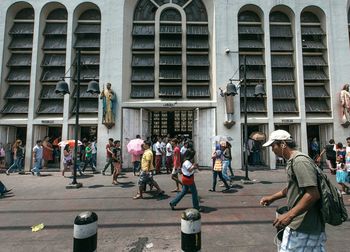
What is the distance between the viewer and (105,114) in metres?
12.8

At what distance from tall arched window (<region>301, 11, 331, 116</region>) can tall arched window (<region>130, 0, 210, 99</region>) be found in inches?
261

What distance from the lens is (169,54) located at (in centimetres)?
1456

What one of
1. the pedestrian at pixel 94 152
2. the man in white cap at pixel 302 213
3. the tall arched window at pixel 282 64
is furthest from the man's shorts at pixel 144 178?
the tall arched window at pixel 282 64

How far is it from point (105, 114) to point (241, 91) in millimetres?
8522

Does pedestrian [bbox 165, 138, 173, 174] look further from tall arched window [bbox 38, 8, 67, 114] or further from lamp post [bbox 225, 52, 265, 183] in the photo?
tall arched window [bbox 38, 8, 67, 114]

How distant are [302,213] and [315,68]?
15680 millimetres

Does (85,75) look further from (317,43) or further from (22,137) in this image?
(317,43)

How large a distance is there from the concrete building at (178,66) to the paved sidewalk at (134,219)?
17.8 ft

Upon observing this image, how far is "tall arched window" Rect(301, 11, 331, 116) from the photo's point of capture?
1403 cm

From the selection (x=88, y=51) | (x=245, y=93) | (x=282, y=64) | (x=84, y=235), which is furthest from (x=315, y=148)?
(x=88, y=51)

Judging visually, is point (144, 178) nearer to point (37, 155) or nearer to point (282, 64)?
point (37, 155)

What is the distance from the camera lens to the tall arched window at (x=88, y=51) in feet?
45.9

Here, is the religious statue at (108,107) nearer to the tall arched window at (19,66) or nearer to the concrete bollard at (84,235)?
the tall arched window at (19,66)

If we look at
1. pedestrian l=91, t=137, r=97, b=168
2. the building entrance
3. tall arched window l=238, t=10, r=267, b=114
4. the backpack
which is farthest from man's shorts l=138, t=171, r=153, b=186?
tall arched window l=238, t=10, r=267, b=114
